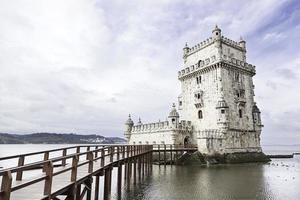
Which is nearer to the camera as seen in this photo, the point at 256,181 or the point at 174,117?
the point at 256,181

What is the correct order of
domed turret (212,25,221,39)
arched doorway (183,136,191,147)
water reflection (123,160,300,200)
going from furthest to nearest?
arched doorway (183,136,191,147) < domed turret (212,25,221,39) < water reflection (123,160,300,200)

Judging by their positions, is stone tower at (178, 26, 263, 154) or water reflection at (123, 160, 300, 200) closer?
water reflection at (123, 160, 300, 200)

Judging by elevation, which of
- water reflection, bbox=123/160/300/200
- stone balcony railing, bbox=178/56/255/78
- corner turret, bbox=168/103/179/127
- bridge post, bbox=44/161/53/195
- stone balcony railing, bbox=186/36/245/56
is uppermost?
stone balcony railing, bbox=186/36/245/56

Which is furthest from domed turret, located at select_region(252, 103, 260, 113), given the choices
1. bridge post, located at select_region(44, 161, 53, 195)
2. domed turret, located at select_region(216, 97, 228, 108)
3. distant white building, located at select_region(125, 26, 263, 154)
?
bridge post, located at select_region(44, 161, 53, 195)

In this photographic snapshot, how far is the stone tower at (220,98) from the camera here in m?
38.3

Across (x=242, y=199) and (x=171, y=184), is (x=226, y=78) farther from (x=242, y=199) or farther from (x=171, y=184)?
(x=242, y=199)

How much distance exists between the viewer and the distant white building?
38.5 m

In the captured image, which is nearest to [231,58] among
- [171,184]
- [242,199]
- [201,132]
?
[201,132]

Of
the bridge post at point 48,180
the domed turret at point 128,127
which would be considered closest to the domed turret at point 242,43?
the domed turret at point 128,127

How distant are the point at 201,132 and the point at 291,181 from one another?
16.6m

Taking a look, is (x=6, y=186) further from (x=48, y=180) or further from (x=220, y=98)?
(x=220, y=98)

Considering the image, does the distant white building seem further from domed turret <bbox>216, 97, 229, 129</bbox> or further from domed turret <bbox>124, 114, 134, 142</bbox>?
domed turret <bbox>124, 114, 134, 142</bbox>

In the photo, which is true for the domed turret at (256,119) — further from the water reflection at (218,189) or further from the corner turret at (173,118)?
the water reflection at (218,189)

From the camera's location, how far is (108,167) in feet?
50.8
